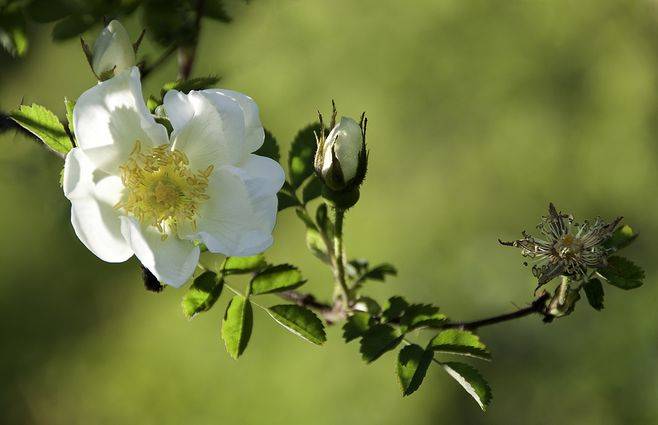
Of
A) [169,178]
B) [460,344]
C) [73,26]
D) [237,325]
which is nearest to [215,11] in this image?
[73,26]

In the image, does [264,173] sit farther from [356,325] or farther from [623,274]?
[623,274]

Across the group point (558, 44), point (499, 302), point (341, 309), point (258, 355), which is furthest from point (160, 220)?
point (558, 44)

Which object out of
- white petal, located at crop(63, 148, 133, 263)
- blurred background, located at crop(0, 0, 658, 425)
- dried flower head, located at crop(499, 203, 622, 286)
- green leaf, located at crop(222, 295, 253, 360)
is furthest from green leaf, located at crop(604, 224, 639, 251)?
blurred background, located at crop(0, 0, 658, 425)

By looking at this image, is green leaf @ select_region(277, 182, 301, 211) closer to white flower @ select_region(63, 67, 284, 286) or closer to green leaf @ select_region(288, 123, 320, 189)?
green leaf @ select_region(288, 123, 320, 189)

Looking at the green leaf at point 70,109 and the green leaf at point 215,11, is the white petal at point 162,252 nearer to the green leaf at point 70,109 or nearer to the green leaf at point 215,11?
the green leaf at point 70,109

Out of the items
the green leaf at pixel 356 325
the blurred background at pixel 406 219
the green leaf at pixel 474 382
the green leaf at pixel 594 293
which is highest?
the green leaf at pixel 594 293

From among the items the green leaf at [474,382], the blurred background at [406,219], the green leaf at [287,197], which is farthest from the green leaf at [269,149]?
the blurred background at [406,219]
